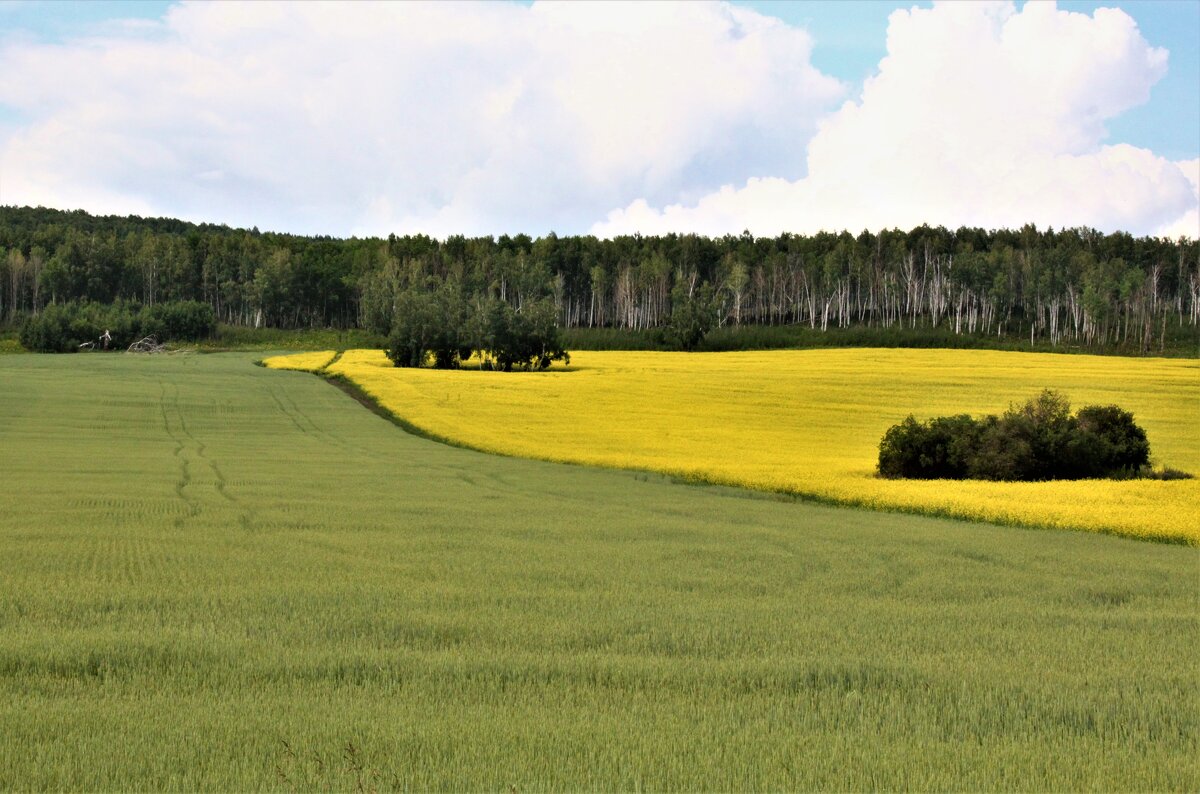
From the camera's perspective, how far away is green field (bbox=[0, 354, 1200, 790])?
7637 millimetres

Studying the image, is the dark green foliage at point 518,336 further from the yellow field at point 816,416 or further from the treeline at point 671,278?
the treeline at point 671,278

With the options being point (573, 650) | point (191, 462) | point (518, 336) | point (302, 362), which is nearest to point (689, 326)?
point (518, 336)

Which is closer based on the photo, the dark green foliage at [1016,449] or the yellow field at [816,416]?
the yellow field at [816,416]

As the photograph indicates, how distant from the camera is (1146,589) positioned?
1605cm

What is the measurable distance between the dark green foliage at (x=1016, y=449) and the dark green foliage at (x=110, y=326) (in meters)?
117

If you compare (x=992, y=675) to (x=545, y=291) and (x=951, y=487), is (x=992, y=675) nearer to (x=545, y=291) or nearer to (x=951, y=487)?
(x=951, y=487)

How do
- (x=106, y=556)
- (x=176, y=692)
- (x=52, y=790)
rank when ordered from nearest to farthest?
1. (x=52, y=790)
2. (x=176, y=692)
3. (x=106, y=556)

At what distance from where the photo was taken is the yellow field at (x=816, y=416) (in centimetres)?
2812

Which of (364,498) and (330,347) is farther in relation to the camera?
(330,347)

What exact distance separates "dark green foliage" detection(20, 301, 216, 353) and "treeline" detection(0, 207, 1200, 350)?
22.9 m

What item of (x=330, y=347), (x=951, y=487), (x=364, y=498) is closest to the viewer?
(x=364, y=498)

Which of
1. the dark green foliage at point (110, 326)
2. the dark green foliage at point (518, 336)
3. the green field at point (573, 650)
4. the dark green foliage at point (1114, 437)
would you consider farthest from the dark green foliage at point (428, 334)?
the green field at point (573, 650)

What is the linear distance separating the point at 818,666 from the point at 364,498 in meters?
16.8

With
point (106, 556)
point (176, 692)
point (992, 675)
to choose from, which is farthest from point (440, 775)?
point (106, 556)
